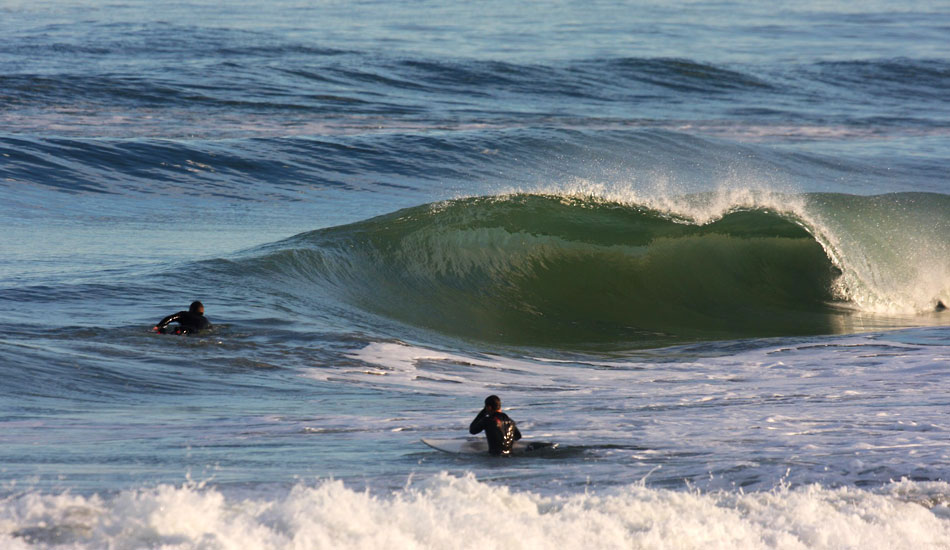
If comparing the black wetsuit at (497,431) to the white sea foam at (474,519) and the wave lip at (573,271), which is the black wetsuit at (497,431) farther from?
the wave lip at (573,271)

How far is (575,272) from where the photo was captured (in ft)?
48.3

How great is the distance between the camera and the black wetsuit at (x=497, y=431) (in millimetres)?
6469

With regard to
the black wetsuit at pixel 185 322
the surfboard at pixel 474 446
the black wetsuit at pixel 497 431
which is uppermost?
the black wetsuit at pixel 185 322

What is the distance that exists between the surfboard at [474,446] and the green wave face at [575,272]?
495 centimetres

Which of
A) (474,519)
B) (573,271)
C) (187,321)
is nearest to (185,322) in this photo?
(187,321)

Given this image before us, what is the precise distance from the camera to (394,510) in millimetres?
5039

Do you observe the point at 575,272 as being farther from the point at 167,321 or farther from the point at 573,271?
the point at 167,321

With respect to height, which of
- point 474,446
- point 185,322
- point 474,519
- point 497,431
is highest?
point 185,322

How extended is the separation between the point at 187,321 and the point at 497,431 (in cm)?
393

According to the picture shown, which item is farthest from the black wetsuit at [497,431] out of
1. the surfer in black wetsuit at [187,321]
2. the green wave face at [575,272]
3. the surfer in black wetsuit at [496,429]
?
the green wave face at [575,272]

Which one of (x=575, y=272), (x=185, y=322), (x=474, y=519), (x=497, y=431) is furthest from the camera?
(x=575, y=272)

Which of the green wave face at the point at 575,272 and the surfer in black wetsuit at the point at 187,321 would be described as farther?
the green wave face at the point at 575,272

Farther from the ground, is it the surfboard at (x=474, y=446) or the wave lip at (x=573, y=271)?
the wave lip at (x=573, y=271)

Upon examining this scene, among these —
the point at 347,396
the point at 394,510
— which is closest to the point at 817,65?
the point at 347,396
